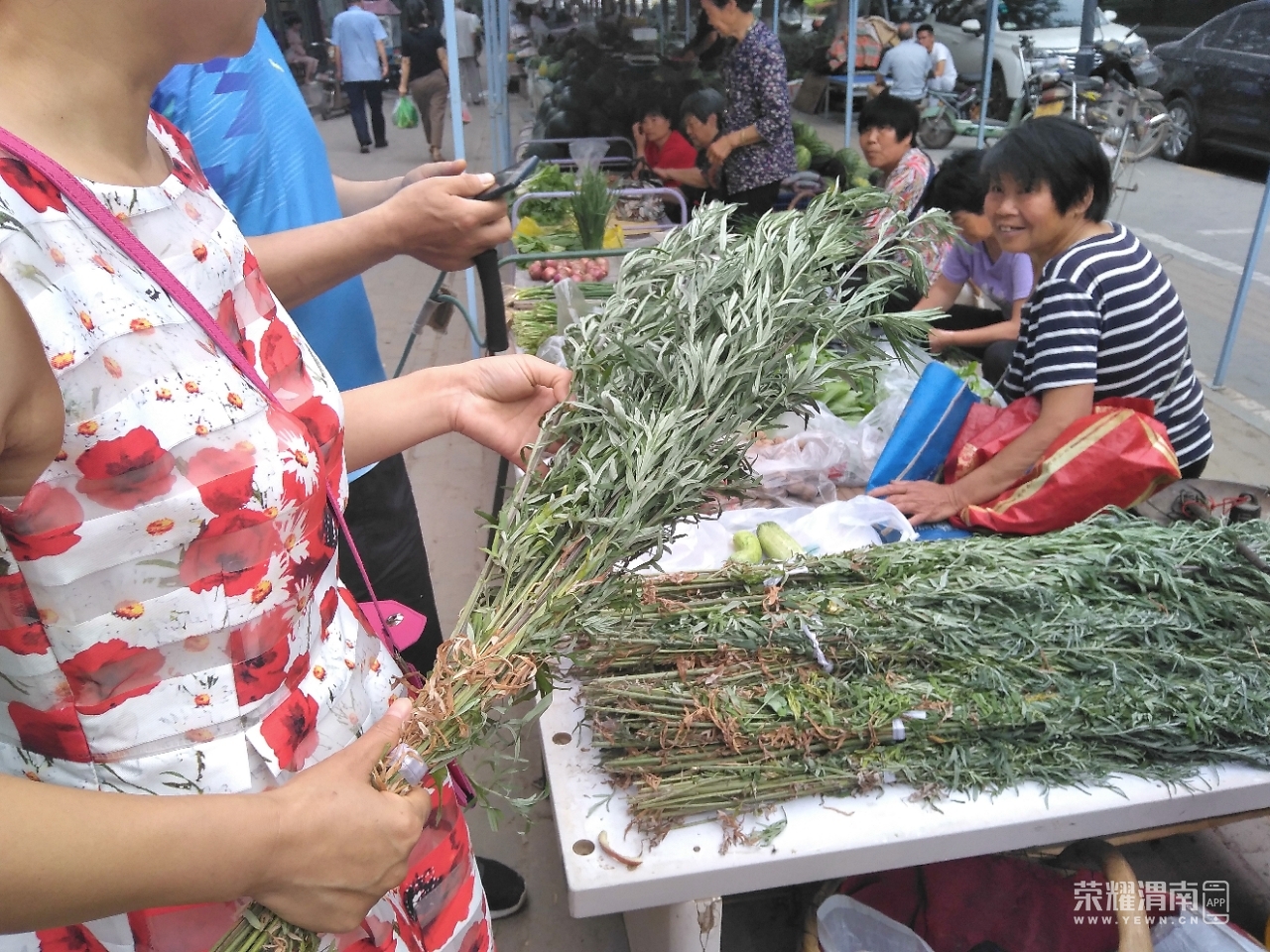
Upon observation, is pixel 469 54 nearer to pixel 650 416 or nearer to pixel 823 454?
pixel 823 454

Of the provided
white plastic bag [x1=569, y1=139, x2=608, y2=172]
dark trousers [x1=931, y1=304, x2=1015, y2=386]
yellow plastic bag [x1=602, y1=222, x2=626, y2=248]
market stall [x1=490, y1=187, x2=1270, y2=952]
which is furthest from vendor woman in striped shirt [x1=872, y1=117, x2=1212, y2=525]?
white plastic bag [x1=569, y1=139, x2=608, y2=172]

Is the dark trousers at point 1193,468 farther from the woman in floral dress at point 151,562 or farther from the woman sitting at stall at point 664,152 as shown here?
the woman sitting at stall at point 664,152

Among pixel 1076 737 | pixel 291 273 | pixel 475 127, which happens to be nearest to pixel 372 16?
pixel 475 127

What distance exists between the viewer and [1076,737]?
1.59 meters

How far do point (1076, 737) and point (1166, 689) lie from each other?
0.19m

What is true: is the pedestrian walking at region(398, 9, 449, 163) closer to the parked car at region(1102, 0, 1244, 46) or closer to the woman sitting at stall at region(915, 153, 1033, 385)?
the woman sitting at stall at region(915, 153, 1033, 385)

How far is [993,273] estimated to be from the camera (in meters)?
3.95

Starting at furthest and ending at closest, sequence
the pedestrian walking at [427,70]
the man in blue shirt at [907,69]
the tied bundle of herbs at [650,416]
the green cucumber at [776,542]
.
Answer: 1. the man in blue shirt at [907,69]
2. the pedestrian walking at [427,70]
3. the green cucumber at [776,542]
4. the tied bundle of herbs at [650,416]

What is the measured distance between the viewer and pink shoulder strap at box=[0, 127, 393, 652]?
0.71 m

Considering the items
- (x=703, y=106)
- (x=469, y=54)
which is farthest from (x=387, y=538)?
(x=469, y=54)

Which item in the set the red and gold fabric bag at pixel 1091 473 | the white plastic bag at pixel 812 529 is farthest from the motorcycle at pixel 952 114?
the white plastic bag at pixel 812 529

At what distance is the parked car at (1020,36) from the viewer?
41.5ft

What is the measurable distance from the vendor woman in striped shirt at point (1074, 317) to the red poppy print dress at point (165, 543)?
2.02 m

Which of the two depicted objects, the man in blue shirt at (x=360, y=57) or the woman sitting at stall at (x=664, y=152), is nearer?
the woman sitting at stall at (x=664, y=152)
